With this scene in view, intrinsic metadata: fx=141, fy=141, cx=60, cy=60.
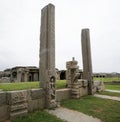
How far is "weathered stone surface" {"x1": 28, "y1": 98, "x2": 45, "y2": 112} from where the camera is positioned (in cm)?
558

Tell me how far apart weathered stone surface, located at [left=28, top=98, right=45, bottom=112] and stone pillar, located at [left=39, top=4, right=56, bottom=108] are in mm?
184

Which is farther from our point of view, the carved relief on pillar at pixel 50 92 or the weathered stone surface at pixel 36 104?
the carved relief on pillar at pixel 50 92

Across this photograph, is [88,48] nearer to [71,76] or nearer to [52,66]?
[71,76]

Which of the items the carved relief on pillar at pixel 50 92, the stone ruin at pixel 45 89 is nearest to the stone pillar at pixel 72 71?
the stone ruin at pixel 45 89

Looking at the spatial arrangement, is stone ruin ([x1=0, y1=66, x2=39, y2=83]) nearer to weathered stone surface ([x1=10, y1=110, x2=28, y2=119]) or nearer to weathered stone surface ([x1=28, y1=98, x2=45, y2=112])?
weathered stone surface ([x1=28, y1=98, x2=45, y2=112])

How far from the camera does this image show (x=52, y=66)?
643 cm

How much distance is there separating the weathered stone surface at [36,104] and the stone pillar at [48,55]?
0.60 feet

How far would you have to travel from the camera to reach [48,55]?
250 inches

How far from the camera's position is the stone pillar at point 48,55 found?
616 cm

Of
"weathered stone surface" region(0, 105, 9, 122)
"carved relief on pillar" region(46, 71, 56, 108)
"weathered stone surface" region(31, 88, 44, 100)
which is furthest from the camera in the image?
"carved relief on pillar" region(46, 71, 56, 108)

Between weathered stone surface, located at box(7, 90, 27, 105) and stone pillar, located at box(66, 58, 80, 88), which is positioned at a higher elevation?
stone pillar, located at box(66, 58, 80, 88)

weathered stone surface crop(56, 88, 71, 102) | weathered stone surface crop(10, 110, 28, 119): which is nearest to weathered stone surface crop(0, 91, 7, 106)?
weathered stone surface crop(10, 110, 28, 119)

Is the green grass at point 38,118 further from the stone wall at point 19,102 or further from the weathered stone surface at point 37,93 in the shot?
the weathered stone surface at point 37,93

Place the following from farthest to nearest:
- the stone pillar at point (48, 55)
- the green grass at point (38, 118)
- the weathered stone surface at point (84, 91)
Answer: the weathered stone surface at point (84, 91) → the stone pillar at point (48, 55) → the green grass at point (38, 118)
